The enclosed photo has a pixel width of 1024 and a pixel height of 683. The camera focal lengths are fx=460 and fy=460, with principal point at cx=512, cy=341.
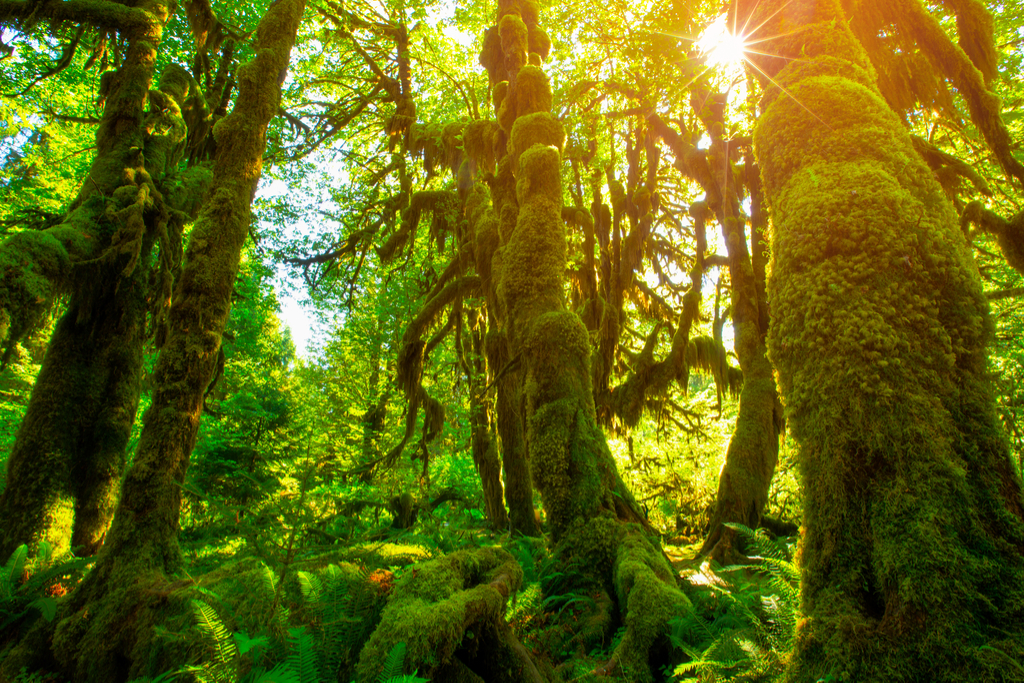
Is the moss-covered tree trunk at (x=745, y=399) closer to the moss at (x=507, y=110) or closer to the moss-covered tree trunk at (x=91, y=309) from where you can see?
the moss at (x=507, y=110)

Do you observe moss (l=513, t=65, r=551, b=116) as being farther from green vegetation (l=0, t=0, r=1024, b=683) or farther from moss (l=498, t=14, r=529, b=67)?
moss (l=498, t=14, r=529, b=67)

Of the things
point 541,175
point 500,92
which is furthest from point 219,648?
→ point 500,92

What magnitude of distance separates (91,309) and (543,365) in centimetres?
578

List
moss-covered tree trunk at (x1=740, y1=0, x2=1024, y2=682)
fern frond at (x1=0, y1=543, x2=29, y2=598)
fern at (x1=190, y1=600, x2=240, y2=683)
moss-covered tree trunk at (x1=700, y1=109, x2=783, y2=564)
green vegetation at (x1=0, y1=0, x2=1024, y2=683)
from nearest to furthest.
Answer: moss-covered tree trunk at (x1=740, y1=0, x2=1024, y2=682) < green vegetation at (x1=0, y1=0, x2=1024, y2=683) < fern at (x1=190, y1=600, x2=240, y2=683) < fern frond at (x1=0, y1=543, x2=29, y2=598) < moss-covered tree trunk at (x1=700, y1=109, x2=783, y2=564)

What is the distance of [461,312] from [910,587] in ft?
26.2

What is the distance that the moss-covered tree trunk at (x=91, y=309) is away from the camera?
4.86 meters

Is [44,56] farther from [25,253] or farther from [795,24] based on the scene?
[795,24]

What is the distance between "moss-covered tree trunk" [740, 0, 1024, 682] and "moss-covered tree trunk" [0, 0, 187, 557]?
6.14 metres

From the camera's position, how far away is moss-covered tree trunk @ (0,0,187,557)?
191 inches

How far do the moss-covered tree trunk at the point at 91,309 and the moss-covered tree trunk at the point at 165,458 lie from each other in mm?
1447

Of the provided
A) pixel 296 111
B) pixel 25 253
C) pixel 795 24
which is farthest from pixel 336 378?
pixel 795 24

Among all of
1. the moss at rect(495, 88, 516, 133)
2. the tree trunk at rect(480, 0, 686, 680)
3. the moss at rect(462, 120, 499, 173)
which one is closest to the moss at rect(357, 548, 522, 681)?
the tree trunk at rect(480, 0, 686, 680)

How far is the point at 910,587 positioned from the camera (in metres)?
1.59

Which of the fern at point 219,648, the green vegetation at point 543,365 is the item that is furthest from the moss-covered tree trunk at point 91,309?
the fern at point 219,648
